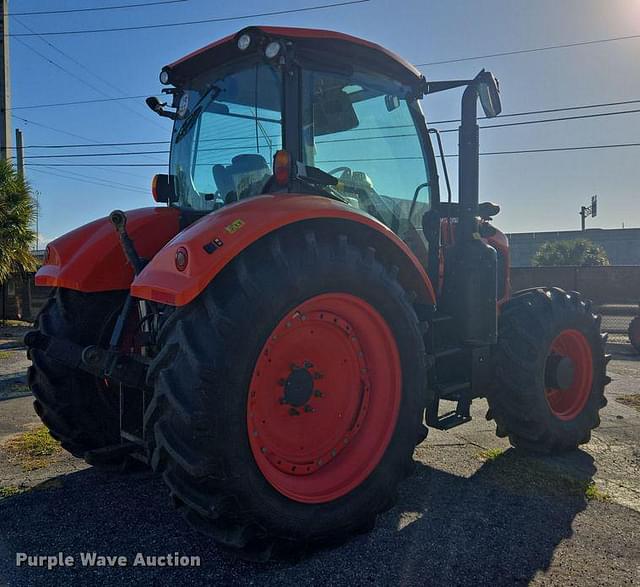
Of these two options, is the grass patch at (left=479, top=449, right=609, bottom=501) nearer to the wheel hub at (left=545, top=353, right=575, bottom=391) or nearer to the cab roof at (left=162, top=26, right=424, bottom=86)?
the wheel hub at (left=545, top=353, right=575, bottom=391)

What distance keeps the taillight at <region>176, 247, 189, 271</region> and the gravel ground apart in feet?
4.29

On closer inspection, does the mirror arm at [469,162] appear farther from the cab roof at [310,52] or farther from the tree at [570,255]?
the tree at [570,255]

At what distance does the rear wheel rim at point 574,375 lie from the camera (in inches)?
175

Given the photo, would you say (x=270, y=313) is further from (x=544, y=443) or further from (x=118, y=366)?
(x=544, y=443)

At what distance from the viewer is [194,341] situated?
2273 millimetres

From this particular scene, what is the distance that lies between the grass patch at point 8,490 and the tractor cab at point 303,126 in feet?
6.62

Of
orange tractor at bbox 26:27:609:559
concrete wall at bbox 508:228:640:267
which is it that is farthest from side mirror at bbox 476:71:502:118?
concrete wall at bbox 508:228:640:267

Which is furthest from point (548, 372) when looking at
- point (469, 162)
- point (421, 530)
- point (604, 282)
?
point (604, 282)

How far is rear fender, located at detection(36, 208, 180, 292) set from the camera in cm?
328

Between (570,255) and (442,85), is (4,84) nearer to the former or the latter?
(442,85)

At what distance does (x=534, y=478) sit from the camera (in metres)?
3.69

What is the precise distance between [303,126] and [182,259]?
1.21 metres

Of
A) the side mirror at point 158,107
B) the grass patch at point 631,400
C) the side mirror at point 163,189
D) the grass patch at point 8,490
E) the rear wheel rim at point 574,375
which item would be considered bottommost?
the grass patch at point 631,400

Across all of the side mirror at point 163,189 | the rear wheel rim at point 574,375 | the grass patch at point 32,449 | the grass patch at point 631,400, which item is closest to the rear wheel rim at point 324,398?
the side mirror at point 163,189
